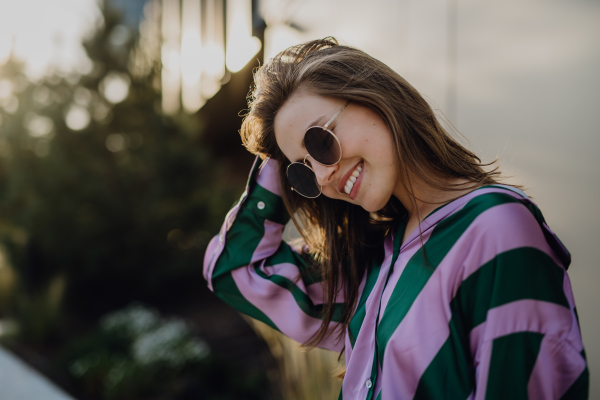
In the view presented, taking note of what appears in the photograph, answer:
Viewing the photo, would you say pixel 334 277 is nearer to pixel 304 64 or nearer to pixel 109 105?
pixel 304 64

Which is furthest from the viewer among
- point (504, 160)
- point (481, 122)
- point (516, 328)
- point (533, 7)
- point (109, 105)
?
point (109, 105)

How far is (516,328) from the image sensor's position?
77 cm

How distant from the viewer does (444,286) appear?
882 mm

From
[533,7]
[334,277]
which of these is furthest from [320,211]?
[533,7]

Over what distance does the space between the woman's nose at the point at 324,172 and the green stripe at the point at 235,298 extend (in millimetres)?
590

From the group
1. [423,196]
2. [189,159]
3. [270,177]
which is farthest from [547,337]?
[189,159]

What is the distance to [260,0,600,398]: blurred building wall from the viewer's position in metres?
1.40

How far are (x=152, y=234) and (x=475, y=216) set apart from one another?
6890mm

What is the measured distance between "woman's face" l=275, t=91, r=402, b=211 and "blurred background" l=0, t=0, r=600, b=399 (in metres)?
0.50

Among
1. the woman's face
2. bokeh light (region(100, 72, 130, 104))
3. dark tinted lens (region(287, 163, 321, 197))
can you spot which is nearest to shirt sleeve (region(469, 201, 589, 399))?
the woman's face

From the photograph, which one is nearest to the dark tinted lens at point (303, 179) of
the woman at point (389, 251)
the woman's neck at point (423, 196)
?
the woman at point (389, 251)

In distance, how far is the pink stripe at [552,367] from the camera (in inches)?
30.3

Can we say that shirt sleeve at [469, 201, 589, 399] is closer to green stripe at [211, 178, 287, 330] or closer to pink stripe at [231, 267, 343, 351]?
pink stripe at [231, 267, 343, 351]

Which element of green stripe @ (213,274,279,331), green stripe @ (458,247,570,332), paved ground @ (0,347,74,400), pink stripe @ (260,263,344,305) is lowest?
paved ground @ (0,347,74,400)
